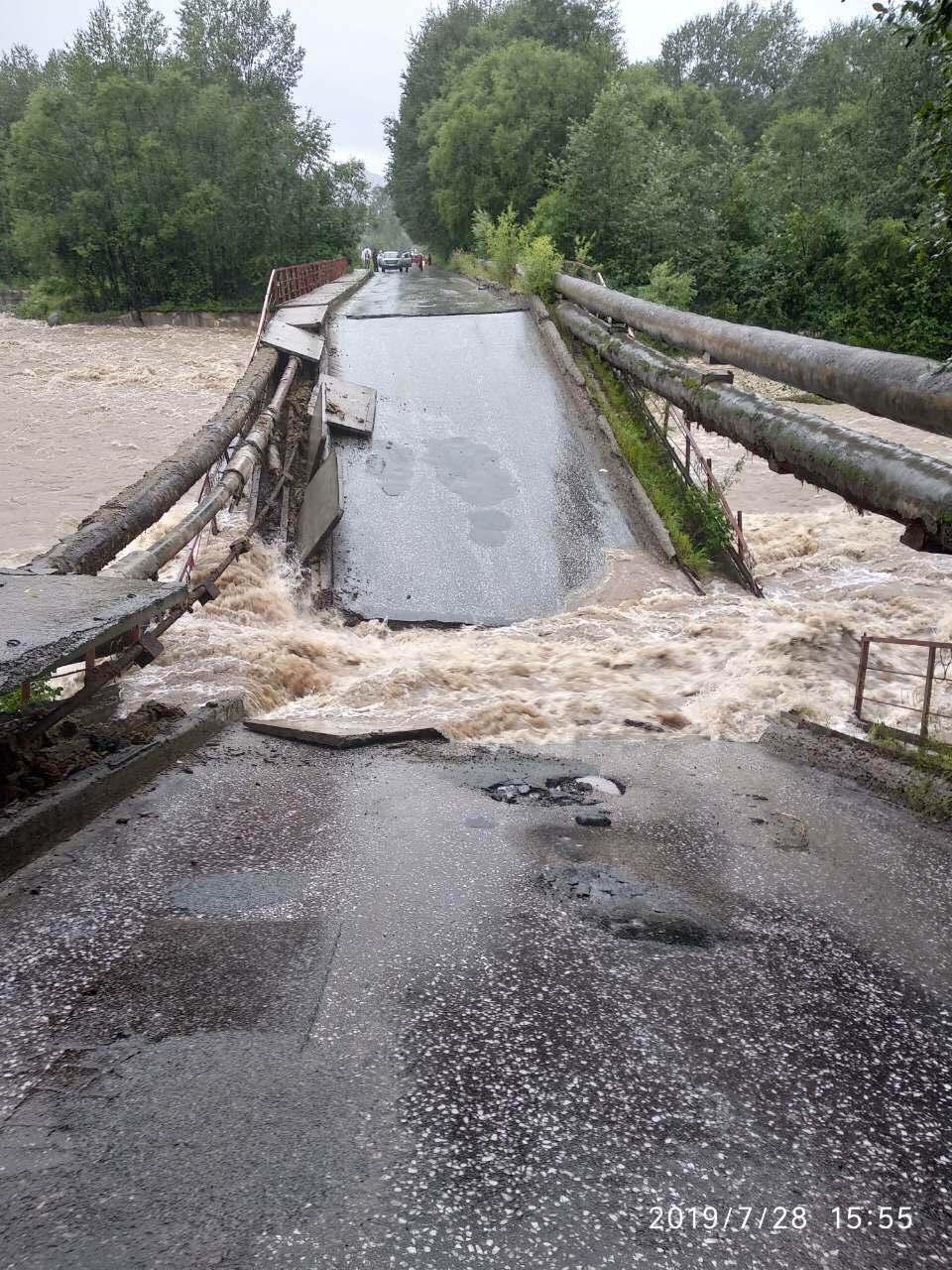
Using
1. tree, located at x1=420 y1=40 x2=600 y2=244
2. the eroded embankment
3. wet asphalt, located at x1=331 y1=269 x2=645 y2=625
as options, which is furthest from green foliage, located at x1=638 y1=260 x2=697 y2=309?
the eroded embankment

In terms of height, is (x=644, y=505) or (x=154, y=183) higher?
(x=154, y=183)

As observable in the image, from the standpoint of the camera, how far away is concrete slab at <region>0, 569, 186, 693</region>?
3.74m

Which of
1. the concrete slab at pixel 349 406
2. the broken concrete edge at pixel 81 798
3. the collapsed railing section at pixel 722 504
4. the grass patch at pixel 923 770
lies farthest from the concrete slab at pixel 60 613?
the concrete slab at pixel 349 406

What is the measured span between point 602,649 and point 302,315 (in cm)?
1348

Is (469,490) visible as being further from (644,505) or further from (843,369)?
(843,369)

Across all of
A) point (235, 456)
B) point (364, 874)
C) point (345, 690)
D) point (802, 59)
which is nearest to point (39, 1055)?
point (364, 874)

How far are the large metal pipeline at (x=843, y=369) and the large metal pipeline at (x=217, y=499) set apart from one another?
447 cm

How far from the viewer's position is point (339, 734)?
6.50 metres

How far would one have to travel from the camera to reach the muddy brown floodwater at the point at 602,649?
7.45m

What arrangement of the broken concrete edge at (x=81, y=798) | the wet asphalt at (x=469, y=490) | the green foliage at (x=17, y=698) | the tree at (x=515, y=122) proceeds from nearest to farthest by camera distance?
the broken concrete edge at (x=81, y=798) < the green foliage at (x=17, y=698) < the wet asphalt at (x=469, y=490) < the tree at (x=515, y=122)

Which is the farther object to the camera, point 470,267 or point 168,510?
point 470,267

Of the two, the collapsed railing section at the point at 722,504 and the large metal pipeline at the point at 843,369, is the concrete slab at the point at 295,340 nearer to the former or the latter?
the collapsed railing section at the point at 722,504

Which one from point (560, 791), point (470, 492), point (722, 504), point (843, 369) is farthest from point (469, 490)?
point (843, 369)

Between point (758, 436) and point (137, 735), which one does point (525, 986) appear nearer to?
point (137, 735)
